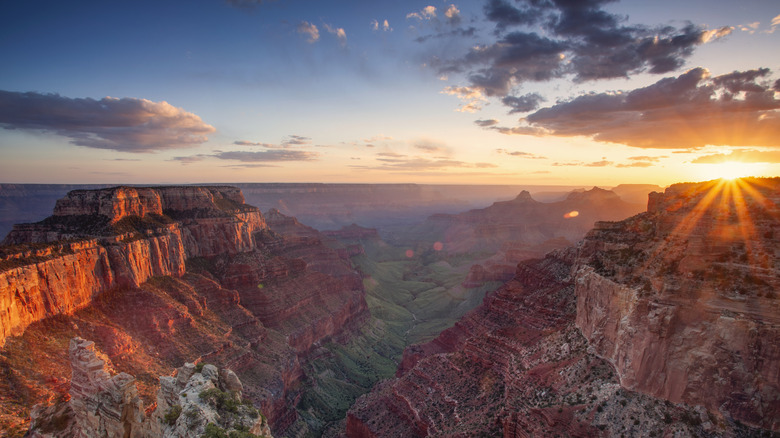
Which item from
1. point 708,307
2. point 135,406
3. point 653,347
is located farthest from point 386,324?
point 708,307

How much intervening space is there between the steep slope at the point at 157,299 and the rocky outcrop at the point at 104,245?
0.41 ft

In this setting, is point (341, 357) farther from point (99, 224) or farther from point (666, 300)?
point (666, 300)

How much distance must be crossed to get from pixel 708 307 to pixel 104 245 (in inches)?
2144

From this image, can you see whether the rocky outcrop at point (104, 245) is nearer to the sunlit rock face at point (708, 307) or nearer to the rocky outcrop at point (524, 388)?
the rocky outcrop at point (524, 388)

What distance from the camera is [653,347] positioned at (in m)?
22.4

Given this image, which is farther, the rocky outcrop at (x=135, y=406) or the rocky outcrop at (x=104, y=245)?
the rocky outcrop at (x=104, y=245)

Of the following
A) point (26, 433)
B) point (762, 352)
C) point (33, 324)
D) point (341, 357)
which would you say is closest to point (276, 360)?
point (341, 357)

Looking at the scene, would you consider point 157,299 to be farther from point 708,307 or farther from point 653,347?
point 708,307

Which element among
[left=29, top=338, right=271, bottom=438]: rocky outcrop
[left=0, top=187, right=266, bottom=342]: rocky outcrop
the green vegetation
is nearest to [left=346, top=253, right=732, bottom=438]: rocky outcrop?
the green vegetation

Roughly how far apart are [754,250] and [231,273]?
60554 mm

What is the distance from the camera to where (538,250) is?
322 feet

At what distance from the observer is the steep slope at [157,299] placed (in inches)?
1203

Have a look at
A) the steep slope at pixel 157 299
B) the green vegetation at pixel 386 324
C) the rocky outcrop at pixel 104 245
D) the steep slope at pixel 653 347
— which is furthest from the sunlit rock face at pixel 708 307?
the rocky outcrop at pixel 104 245

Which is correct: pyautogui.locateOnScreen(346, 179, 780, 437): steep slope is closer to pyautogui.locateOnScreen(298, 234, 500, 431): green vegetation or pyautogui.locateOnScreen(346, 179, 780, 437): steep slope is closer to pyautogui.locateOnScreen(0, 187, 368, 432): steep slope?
pyautogui.locateOnScreen(298, 234, 500, 431): green vegetation
